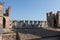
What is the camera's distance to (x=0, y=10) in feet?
59.2

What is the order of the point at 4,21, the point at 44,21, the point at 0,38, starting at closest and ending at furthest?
the point at 0,38, the point at 4,21, the point at 44,21

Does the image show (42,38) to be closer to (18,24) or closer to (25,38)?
(25,38)

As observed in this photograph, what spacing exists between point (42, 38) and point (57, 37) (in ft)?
9.31

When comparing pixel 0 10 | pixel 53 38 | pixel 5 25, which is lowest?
A: pixel 53 38

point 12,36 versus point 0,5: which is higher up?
point 0,5

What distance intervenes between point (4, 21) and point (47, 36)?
6622 millimetres

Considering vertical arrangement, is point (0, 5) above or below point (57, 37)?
above

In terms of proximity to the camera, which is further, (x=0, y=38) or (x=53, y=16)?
(x=53, y=16)

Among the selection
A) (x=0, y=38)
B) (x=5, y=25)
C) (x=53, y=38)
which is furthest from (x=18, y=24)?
(x=0, y=38)

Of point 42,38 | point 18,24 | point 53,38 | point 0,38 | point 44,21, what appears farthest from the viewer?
point 44,21

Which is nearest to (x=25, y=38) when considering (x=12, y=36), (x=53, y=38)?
(x=12, y=36)

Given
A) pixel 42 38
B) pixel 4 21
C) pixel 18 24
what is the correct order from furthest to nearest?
pixel 18 24
pixel 4 21
pixel 42 38

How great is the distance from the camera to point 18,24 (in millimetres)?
25141

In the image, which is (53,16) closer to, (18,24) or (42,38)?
(18,24)
